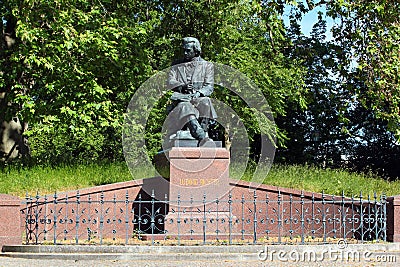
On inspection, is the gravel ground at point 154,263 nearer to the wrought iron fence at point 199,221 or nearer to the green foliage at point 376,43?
the wrought iron fence at point 199,221

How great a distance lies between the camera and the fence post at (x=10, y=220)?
36.7ft

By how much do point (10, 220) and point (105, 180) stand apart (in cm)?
539

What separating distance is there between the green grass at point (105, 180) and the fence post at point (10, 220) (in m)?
3.51

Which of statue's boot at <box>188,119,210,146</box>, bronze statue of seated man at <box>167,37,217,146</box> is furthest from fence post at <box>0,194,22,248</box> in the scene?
statue's boot at <box>188,119,210,146</box>

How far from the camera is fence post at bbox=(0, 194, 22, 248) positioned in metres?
11.2

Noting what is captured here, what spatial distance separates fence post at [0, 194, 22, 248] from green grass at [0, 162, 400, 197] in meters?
3.51

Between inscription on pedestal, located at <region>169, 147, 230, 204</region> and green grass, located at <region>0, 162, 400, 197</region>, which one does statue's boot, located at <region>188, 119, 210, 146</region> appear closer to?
inscription on pedestal, located at <region>169, 147, 230, 204</region>

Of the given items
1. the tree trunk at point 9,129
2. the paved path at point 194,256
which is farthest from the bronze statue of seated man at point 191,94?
the tree trunk at point 9,129

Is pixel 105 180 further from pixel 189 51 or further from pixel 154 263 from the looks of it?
pixel 154 263

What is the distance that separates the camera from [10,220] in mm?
11258

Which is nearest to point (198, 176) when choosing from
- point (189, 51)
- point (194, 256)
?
point (189, 51)

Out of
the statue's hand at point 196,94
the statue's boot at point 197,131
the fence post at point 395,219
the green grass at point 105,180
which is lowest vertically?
the fence post at point 395,219

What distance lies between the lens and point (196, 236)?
12.3 m

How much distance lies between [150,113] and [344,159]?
47.8ft
